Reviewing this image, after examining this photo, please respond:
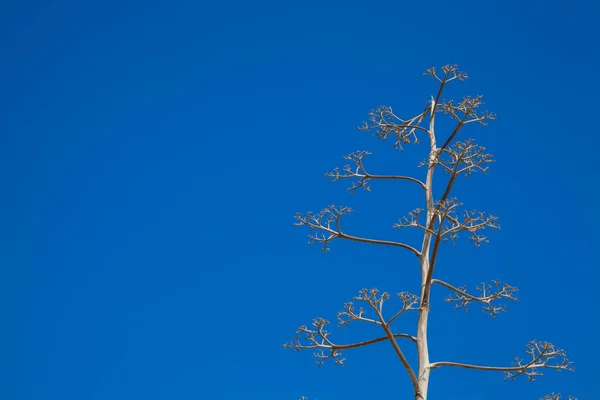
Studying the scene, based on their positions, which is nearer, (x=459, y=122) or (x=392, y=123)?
(x=459, y=122)

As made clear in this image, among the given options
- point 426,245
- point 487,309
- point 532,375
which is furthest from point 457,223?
point 532,375

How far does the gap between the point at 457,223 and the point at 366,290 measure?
4.09 ft

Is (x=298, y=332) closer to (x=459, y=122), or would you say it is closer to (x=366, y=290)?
(x=366, y=290)

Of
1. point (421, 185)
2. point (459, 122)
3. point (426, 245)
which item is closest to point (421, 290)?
point (426, 245)

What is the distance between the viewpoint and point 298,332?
7117 millimetres

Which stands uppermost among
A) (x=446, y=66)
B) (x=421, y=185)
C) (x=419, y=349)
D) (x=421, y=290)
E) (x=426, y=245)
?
(x=446, y=66)

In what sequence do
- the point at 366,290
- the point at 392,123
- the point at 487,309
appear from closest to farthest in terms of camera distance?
1. the point at 366,290
2. the point at 487,309
3. the point at 392,123

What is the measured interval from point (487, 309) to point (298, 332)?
2.04 meters

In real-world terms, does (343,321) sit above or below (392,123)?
below

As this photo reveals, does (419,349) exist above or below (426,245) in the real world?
below

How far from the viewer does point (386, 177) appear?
25.9ft

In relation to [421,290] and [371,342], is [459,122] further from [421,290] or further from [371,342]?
[371,342]

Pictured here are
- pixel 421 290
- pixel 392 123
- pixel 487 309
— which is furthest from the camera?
pixel 392 123

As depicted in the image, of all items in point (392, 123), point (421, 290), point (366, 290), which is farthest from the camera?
point (392, 123)
